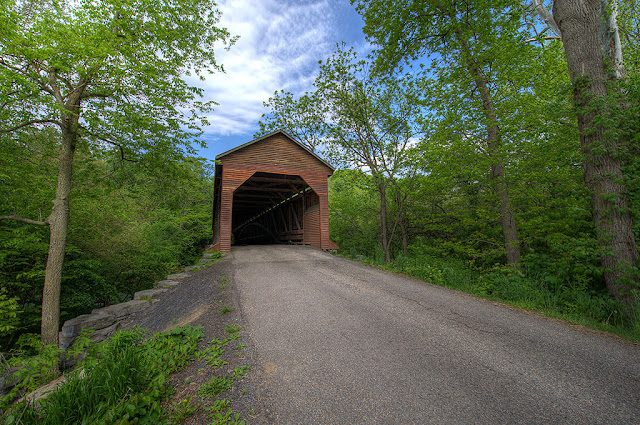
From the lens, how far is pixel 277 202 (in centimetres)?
1823

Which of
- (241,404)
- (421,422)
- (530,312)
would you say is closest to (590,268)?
(530,312)

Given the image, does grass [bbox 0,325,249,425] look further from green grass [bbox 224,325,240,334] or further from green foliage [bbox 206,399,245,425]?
green grass [bbox 224,325,240,334]

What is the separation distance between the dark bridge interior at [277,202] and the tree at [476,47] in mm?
7562

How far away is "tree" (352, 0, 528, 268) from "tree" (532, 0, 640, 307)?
1.45 meters

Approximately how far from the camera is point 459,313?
12.9 ft

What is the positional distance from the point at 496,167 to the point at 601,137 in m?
2.65

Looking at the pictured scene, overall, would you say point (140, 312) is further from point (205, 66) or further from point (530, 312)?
point (530, 312)

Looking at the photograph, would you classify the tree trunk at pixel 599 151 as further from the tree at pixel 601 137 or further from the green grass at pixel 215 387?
the green grass at pixel 215 387

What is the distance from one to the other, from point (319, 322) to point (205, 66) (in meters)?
8.19

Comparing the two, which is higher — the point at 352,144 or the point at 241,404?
the point at 352,144

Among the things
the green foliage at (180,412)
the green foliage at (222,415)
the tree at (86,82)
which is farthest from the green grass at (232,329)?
the tree at (86,82)

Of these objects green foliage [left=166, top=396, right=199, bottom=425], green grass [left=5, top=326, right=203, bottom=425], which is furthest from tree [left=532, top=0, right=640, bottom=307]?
green grass [left=5, top=326, right=203, bottom=425]

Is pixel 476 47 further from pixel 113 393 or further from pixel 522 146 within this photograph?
pixel 113 393

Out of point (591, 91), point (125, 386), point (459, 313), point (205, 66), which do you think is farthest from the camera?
point (205, 66)
